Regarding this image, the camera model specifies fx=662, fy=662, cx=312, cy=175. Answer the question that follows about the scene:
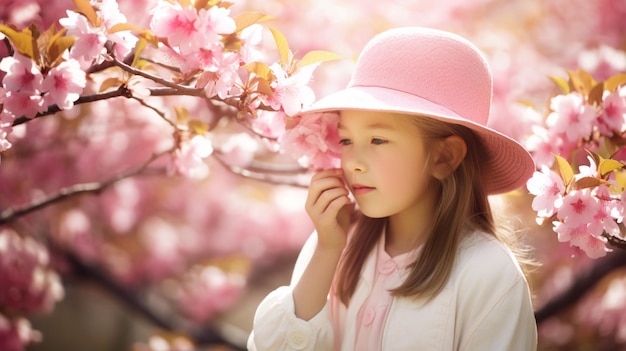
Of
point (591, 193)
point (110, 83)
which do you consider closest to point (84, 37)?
point (110, 83)

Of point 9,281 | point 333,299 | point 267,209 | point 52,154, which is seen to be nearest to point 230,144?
point 333,299

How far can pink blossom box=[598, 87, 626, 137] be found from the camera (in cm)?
173

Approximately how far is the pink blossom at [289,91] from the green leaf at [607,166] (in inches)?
25.5

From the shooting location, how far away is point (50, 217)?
13.5 ft

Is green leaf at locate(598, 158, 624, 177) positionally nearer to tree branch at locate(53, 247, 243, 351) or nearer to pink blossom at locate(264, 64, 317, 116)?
pink blossom at locate(264, 64, 317, 116)

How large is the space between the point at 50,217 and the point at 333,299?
293cm

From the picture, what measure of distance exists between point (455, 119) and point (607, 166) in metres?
0.34

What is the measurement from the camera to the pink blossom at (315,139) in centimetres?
159

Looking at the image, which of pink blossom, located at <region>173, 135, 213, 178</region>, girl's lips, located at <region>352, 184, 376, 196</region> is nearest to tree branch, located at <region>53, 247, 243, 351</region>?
pink blossom, located at <region>173, 135, 213, 178</region>

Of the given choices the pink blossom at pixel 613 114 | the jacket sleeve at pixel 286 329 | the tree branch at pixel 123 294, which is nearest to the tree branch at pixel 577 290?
the pink blossom at pixel 613 114

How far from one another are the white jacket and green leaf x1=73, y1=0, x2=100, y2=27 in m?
0.75

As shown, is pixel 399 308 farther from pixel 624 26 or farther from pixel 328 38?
pixel 624 26

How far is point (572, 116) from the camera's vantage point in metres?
1.80

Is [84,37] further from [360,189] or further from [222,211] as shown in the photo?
[222,211]
